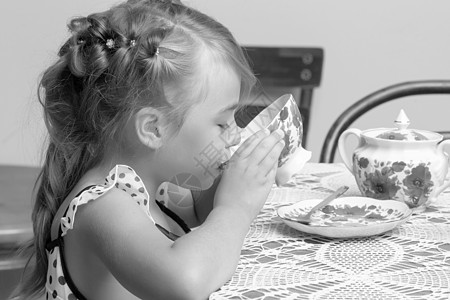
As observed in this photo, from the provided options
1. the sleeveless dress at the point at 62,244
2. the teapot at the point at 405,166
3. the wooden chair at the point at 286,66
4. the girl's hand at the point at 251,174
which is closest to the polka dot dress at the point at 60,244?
the sleeveless dress at the point at 62,244

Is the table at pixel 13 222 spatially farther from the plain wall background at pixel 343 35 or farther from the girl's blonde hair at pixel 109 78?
the plain wall background at pixel 343 35

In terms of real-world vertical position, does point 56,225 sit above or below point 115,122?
below

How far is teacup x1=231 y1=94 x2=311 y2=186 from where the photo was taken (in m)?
1.08

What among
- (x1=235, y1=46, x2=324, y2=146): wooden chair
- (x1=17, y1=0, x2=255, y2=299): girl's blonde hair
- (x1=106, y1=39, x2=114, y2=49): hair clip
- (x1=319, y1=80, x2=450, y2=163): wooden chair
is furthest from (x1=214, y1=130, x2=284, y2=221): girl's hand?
(x1=235, y1=46, x2=324, y2=146): wooden chair

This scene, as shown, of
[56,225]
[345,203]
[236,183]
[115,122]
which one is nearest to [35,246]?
[56,225]

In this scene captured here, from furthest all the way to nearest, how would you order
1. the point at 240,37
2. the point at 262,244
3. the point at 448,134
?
the point at 240,37 < the point at 448,134 < the point at 262,244

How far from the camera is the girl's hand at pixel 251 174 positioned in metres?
1.06

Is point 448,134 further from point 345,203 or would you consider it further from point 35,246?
point 35,246

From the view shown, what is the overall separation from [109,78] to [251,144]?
22 centimetres

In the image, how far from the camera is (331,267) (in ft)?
3.10

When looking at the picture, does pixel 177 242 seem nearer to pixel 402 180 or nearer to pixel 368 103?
pixel 402 180

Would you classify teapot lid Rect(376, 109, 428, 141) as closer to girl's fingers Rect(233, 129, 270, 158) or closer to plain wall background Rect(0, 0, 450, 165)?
girl's fingers Rect(233, 129, 270, 158)

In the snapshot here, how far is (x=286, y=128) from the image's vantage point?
1.09 m

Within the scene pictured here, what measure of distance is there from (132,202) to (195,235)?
0.10 meters
